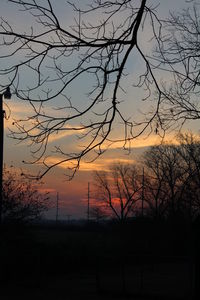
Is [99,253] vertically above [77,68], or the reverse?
[77,68]

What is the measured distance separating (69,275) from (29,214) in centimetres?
490

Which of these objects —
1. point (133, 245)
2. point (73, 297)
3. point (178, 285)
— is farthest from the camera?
point (133, 245)

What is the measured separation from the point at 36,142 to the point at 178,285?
798 inches

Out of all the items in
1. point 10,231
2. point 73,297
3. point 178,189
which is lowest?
point 73,297

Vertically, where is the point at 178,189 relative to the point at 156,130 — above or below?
above

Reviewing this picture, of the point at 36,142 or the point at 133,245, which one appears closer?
the point at 36,142

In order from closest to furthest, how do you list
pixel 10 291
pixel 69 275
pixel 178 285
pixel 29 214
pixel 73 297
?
1. pixel 73 297
2. pixel 10 291
3. pixel 178 285
4. pixel 29 214
5. pixel 69 275

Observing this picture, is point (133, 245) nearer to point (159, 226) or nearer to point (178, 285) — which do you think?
point (159, 226)

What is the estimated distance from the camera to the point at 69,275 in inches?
1142

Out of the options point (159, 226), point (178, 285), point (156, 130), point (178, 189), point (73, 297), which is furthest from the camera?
point (178, 189)


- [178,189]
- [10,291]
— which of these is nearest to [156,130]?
[10,291]

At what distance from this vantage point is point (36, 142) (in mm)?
5781

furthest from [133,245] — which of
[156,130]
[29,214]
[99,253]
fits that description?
[156,130]

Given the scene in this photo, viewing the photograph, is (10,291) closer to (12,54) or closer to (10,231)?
(10,231)
